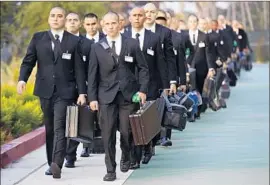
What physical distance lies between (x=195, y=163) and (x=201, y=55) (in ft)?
19.8

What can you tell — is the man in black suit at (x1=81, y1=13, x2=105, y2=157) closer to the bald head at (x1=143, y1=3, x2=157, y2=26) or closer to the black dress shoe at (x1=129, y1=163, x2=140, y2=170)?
the bald head at (x1=143, y1=3, x2=157, y2=26)

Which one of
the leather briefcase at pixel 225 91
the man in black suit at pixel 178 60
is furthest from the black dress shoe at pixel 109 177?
the leather briefcase at pixel 225 91

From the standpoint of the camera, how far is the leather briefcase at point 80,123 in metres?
11.1

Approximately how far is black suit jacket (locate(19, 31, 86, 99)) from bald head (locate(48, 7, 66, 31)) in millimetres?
123

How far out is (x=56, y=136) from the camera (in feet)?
36.9

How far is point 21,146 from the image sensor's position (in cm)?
1380

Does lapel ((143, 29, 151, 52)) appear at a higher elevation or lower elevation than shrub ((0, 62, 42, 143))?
higher

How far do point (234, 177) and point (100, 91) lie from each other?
6.25 feet

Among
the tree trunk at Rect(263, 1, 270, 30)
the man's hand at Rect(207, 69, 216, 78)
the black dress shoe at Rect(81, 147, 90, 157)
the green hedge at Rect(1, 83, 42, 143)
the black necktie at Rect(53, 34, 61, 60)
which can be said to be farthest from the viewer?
the tree trunk at Rect(263, 1, 270, 30)

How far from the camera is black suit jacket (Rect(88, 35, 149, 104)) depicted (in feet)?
36.1

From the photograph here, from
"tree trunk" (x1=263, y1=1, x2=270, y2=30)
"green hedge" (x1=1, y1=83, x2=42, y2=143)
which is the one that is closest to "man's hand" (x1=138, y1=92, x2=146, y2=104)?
"green hedge" (x1=1, y1=83, x2=42, y2=143)

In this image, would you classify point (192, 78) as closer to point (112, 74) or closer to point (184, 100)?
point (184, 100)

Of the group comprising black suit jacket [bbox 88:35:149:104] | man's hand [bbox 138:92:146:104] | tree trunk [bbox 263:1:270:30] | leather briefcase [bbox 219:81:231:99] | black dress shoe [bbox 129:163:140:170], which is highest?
black suit jacket [bbox 88:35:149:104]

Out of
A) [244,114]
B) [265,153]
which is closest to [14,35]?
[244,114]
